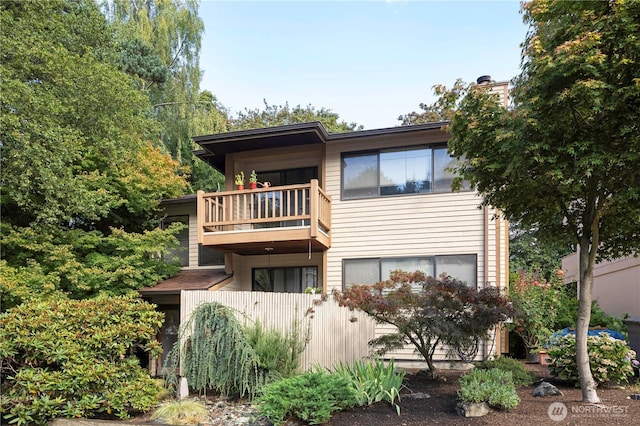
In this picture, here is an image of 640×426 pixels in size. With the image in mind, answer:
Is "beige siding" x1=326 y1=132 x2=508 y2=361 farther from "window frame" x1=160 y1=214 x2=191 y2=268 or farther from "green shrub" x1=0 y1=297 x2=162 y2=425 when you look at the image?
"green shrub" x1=0 y1=297 x2=162 y2=425

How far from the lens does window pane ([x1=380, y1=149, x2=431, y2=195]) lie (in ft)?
36.3

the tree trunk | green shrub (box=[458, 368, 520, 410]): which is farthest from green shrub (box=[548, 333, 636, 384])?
green shrub (box=[458, 368, 520, 410])

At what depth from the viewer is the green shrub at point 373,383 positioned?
5.98 metres

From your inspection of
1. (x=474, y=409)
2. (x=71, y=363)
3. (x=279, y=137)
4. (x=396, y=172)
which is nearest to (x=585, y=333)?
(x=474, y=409)

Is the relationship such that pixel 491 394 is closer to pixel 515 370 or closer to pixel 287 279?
pixel 515 370

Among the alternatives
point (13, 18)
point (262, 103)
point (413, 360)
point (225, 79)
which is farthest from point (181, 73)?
point (413, 360)

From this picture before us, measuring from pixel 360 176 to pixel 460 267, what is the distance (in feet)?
11.4

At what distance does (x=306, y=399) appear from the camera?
5.30 meters

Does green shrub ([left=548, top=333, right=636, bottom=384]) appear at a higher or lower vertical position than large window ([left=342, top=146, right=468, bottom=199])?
lower

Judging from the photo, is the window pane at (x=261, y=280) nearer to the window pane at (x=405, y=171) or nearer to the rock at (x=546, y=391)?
the window pane at (x=405, y=171)

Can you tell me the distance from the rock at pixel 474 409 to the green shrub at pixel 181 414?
345 cm

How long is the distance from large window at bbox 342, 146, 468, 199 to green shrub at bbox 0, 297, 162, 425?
6.73 m


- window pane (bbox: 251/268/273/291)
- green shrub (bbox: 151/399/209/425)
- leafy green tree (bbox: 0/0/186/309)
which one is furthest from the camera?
window pane (bbox: 251/268/273/291)

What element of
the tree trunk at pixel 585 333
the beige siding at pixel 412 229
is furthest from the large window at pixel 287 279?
the tree trunk at pixel 585 333
